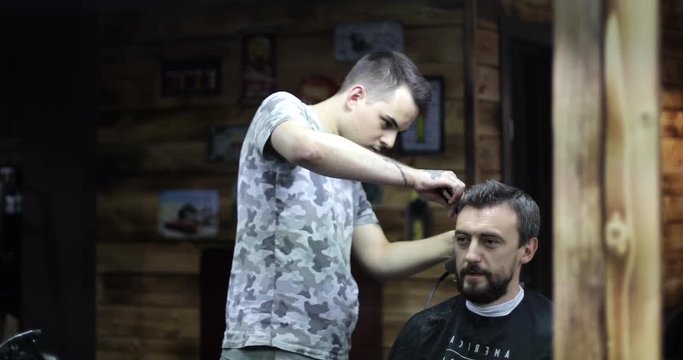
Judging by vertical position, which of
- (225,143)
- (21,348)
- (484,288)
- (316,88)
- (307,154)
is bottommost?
(21,348)

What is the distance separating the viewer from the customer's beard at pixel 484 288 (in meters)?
2.82

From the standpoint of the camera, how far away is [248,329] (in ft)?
8.77

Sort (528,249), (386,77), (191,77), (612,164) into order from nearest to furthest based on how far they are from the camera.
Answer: (612,164), (386,77), (528,249), (191,77)

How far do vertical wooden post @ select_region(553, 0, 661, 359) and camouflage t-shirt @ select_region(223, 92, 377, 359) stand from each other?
0.95 m

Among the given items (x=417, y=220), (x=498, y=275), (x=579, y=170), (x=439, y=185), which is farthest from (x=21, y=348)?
(x=417, y=220)

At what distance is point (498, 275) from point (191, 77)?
2.31 meters

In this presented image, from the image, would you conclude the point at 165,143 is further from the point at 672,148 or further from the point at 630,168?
the point at 630,168

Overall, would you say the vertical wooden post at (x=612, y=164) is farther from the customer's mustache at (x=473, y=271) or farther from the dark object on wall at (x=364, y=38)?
the dark object on wall at (x=364, y=38)

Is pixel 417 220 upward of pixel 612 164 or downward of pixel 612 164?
downward

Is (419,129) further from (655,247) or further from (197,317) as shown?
(655,247)

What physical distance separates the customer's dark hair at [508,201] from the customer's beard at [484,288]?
0.11 meters

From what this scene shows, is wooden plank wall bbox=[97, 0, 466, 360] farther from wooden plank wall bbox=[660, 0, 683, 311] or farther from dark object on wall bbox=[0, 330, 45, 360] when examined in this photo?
dark object on wall bbox=[0, 330, 45, 360]

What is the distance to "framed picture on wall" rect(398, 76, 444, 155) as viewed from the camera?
421 cm

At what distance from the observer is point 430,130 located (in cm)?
424
